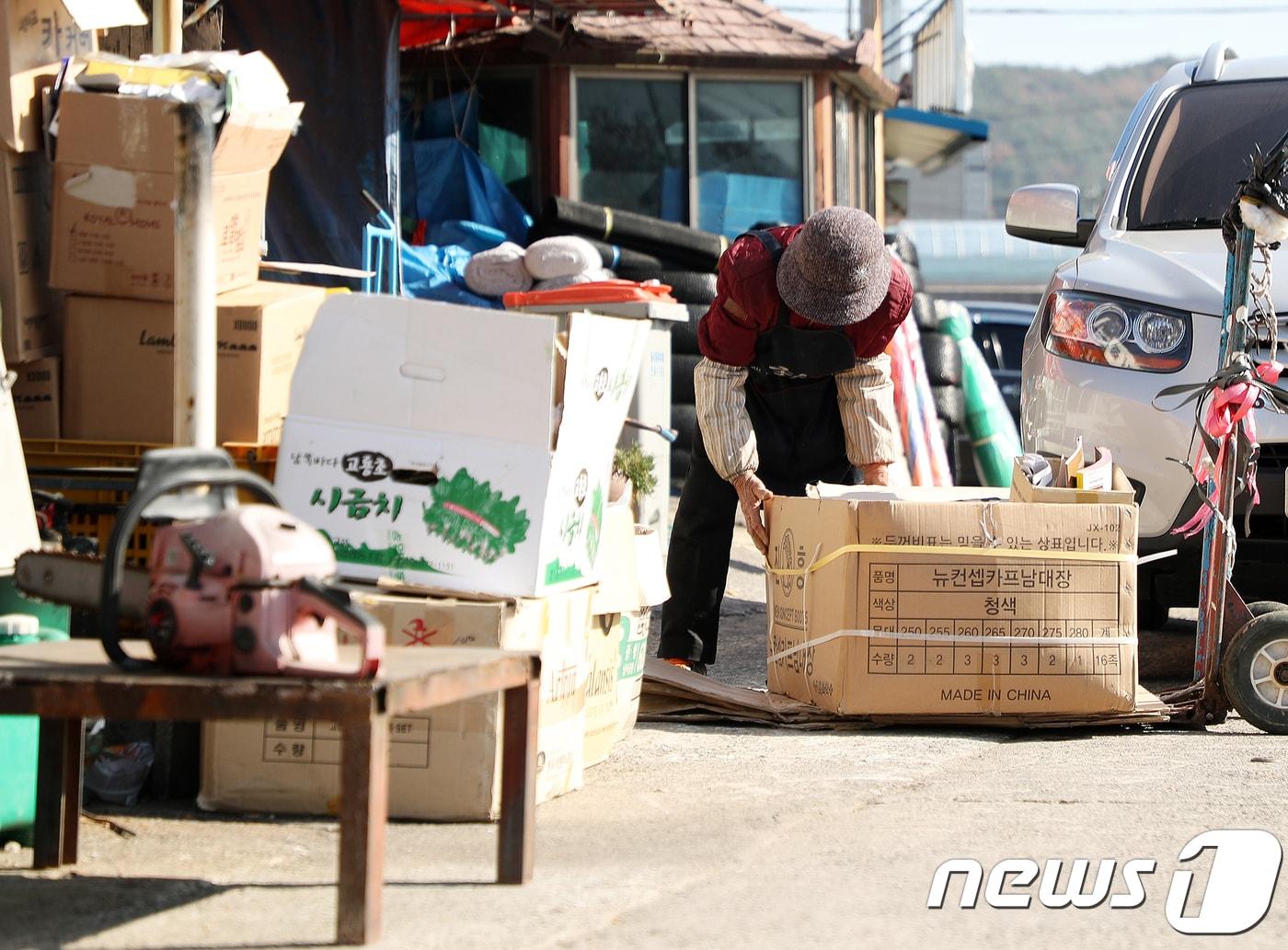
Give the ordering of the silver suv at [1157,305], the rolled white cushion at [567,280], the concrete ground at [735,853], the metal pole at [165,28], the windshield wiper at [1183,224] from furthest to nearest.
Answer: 1. the rolled white cushion at [567,280]
2. the metal pole at [165,28]
3. the windshield wiper at [1183,224]
4. the silver suv at [1157,305]
5. the concrete ground at [735,853]

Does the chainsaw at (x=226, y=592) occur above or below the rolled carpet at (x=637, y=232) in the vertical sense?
below

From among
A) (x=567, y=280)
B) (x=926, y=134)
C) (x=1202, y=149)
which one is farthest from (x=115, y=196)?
(x=926, y=134)

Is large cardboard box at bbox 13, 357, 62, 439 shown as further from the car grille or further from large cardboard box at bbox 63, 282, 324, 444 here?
the car grille

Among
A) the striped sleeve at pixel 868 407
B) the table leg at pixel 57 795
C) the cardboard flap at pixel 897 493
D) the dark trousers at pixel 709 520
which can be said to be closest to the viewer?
the table leg at pixel 57 795

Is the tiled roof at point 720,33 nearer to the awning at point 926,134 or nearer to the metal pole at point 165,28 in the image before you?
the awning at point 926,134

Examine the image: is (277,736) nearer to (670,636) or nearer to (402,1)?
(670,636)

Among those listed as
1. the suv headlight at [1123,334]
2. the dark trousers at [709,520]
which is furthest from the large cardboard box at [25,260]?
the suv headlight at [1123,334]

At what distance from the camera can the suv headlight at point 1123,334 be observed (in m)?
5.55

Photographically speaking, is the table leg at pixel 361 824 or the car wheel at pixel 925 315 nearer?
the table leg at pixel 361 824

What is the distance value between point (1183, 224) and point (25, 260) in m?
3.94

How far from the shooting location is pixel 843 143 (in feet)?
50.5

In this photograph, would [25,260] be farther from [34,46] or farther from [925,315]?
[925,315]

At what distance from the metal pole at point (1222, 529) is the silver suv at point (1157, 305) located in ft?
0.89

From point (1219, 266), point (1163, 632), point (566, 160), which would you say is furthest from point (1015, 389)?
point (1219, 266)
